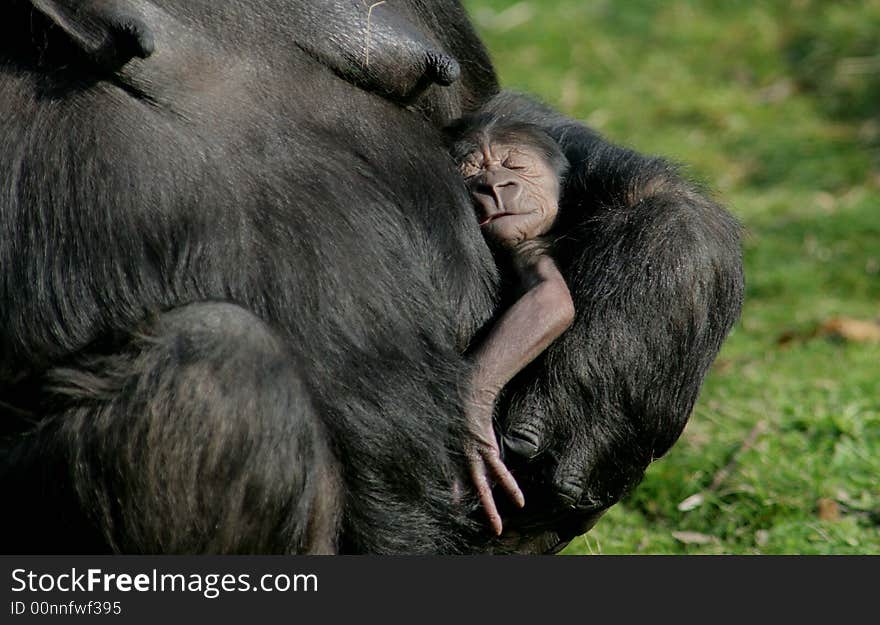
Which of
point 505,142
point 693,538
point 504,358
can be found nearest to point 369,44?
point 505,142

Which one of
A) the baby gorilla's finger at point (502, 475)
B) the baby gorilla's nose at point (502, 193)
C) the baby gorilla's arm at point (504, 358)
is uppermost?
the baby gorilla's nose at point (502, 193)

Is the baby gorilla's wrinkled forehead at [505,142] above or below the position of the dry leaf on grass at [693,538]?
above

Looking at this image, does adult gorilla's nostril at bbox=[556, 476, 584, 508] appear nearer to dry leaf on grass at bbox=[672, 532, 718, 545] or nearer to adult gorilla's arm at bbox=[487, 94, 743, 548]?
adult gorilla's arm at bbox=[487, 94, 743, 548]

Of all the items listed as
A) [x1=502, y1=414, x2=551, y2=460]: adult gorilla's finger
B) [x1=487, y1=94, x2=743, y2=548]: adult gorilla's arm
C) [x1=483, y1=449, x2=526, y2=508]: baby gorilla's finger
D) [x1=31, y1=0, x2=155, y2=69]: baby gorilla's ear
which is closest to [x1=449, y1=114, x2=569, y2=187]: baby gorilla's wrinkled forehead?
[x1=487, y1=94, x2=743, y2=548]: adult gorilla's arm

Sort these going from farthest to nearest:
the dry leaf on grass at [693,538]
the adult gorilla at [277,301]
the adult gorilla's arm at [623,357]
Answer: the dry leaf on grass at [693,538] < the adult gorilla's arm at [623,357] < the adult gorilla at [277,301]

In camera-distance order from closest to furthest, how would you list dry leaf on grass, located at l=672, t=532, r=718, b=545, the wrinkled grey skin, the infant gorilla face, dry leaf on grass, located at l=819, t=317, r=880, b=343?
the wrinkled grey skin < the infant gorilla face < dry leaf on grass, located at l=672, t=532, r=718, b=545 < dry leaf on grass, located at l=819, t=317, r=880, b=343

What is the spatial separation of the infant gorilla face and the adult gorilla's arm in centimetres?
18

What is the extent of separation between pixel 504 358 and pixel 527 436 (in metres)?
0.24

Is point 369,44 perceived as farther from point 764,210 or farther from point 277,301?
point 764,210

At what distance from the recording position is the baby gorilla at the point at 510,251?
3768 millimetres

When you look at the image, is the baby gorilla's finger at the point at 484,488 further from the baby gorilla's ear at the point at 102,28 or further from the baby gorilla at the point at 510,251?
the baby gorilla's ear at the point at 102,28

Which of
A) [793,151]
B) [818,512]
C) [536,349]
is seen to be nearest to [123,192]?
[536,349]

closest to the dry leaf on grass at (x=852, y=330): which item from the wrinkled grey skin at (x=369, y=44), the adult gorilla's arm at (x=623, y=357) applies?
the adult gorilla's arm at (x=623, y=357)

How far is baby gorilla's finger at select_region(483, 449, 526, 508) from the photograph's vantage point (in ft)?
12.3
